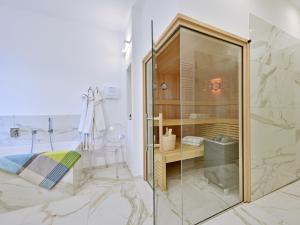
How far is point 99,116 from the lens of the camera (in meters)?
2.91

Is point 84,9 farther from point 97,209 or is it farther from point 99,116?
point 97,209

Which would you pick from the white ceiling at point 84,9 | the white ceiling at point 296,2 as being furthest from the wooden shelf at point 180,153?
the white ceiling at point 296,2

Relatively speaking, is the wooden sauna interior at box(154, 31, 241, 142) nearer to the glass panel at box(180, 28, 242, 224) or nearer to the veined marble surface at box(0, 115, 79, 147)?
the glass panel at box(180, 28, 242, 224)

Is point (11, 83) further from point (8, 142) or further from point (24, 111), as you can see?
point (8, 142)

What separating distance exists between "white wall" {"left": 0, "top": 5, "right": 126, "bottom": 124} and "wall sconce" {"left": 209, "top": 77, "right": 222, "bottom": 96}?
1.84 meters

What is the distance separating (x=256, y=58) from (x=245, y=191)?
1.57 meters

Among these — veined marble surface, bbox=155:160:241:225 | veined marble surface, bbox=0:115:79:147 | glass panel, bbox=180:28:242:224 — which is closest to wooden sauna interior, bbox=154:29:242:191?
glass panel, bbox=180:28:242:224

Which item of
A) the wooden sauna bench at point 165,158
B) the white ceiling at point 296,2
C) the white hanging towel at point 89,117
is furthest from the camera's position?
the white hanging towel at point 89,117

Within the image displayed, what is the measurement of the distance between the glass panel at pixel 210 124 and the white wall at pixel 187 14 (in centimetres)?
23

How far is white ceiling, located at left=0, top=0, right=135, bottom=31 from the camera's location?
245 cm

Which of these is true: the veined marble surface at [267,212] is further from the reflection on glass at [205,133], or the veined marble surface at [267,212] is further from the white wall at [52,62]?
the white wall at [52,62]

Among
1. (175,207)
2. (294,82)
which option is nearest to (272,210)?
(175,207)

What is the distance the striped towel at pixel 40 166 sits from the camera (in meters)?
1.77

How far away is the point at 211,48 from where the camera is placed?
5.99 ft
